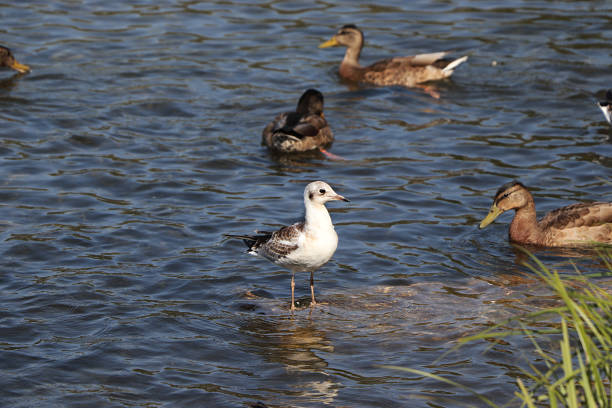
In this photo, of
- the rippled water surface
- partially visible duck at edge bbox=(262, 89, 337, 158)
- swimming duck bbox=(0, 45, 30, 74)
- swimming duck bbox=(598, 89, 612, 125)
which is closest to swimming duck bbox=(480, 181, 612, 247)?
the rippled water surface

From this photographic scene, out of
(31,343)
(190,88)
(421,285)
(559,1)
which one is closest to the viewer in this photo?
(31,343)

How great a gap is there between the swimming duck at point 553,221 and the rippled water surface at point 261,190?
25cm

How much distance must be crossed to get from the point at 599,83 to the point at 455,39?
3.74 meters

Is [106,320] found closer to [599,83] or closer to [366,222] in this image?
[366,222]

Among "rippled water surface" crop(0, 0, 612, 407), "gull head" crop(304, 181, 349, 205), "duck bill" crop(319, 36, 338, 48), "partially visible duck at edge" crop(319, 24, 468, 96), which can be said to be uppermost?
"duck bill" crop(319, 36, 338, 48)

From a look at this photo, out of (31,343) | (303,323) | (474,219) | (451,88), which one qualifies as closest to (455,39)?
(451,88)

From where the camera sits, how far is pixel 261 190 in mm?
13281

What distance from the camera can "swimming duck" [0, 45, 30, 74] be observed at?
17547 mm

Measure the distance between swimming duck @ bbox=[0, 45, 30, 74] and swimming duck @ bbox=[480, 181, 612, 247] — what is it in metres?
10.1

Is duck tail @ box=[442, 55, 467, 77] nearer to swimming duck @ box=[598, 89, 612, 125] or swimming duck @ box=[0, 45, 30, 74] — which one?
swimming duck @ box=[598, 89, 612, 125]

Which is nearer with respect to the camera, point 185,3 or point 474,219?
point 474,219

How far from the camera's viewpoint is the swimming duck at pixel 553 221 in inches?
443

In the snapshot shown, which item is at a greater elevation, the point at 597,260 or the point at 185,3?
the point at 185,3

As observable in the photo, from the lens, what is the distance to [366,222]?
12.2 m
